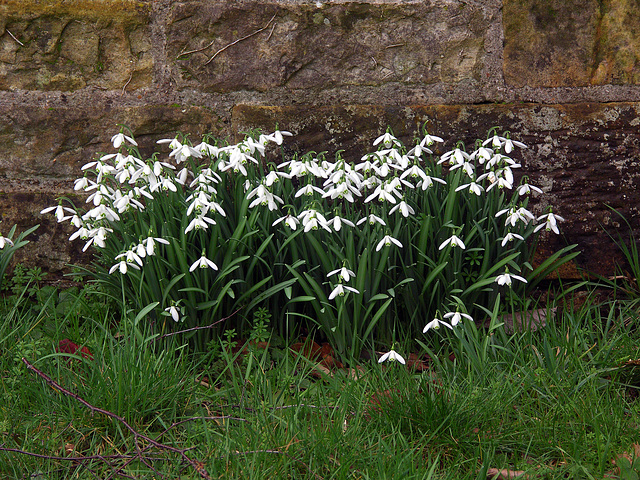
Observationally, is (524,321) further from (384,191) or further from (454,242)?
(384,191)

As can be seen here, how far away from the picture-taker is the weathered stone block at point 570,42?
2.57 m

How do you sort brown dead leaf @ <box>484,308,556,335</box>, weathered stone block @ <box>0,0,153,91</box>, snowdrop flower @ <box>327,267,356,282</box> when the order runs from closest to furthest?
snowdrop flower @ <box>327,267,356,282</box>
brown dead leaf @ <box>484,308,556,335</box>
weathered stone block @ <box>0,0,153,91</box>

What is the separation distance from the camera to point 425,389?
62.4 inches

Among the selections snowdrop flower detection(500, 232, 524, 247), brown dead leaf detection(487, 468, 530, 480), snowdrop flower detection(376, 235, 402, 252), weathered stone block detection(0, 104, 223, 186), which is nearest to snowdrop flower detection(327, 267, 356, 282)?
snowdrop flower detection(376, 235, 402, 252)

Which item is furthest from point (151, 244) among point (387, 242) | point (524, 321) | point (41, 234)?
point (524, 321)

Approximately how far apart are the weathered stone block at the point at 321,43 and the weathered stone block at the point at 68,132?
18 cm

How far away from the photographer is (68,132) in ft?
8.34

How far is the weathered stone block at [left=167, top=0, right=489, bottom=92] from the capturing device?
8.29ft

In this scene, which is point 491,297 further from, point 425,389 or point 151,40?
point 151,40

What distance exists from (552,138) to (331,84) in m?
1.03

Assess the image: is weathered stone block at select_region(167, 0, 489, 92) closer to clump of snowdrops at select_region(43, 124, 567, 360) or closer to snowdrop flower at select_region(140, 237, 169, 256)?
clump of snowdrops at select_region(43, 124, 567, 360)

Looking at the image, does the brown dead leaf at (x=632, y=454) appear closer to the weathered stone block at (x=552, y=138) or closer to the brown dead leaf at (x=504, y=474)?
the brown dead leaf at (x=504, y=474)

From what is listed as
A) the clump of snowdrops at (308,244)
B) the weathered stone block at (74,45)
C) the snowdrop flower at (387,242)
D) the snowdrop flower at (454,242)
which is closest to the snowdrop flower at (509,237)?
the clump of snowdrops at (308,244)

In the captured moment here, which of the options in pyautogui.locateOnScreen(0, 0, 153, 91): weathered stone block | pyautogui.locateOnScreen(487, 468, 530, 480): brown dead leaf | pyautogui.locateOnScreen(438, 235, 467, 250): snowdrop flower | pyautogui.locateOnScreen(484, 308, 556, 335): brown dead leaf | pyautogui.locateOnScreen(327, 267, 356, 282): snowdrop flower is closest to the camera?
pyautogui.locateOnScreen(487, 468, 530, 480): brown dead leaf
